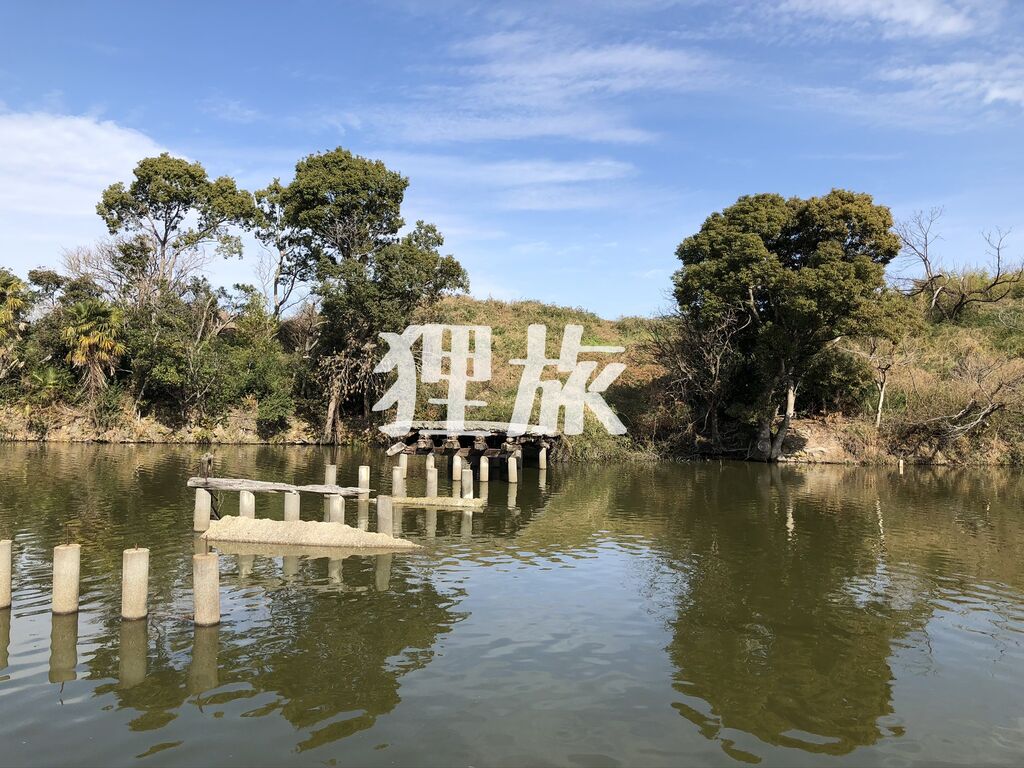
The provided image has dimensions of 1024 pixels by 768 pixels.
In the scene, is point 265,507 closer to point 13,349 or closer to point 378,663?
point 378,663

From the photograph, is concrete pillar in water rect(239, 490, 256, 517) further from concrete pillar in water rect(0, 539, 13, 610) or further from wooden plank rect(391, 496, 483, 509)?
concrete pillar in water rect(0, 539, 13, 610)

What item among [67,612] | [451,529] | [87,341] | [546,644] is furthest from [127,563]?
[87,341]

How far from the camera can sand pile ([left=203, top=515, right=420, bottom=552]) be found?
13797 millimetres

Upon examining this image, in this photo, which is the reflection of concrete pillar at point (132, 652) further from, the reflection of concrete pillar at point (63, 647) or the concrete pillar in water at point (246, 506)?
the concrete pillar in water at point (246, 506)

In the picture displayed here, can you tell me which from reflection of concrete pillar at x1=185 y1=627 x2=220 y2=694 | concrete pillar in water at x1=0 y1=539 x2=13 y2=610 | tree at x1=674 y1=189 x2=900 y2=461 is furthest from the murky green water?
tree at x1=674 y1=189 x2=900 y2=461

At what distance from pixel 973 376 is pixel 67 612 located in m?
36.0

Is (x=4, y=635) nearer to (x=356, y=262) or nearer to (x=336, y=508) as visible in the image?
(x=336, y=508)

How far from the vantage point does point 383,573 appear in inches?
482

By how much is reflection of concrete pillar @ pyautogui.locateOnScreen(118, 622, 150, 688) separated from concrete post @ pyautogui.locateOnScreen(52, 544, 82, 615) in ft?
2.39

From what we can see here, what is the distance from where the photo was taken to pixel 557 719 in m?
7.13

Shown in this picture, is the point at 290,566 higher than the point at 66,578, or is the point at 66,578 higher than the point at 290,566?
the point at 66,578

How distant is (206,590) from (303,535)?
4.75 meters

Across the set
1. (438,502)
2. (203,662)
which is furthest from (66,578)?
(438,502)

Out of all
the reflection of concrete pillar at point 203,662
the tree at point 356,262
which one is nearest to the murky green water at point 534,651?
the reflection of concrete pillar at point 203,662
